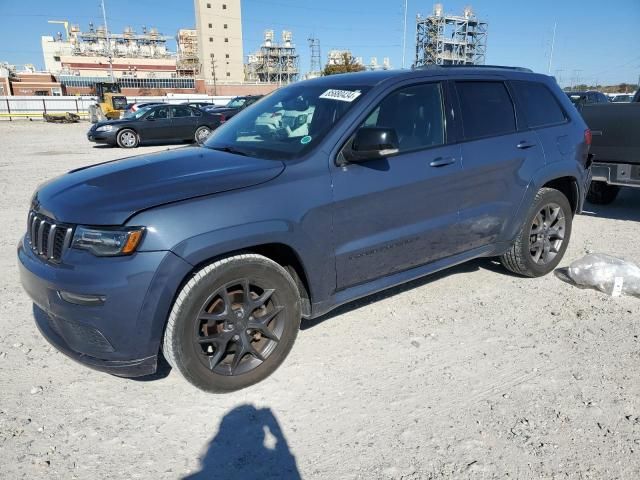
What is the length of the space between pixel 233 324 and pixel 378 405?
0.98 m

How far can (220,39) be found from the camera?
360ft

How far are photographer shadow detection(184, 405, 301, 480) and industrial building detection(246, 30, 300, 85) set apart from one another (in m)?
124

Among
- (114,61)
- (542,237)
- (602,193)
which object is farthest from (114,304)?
(114,61)

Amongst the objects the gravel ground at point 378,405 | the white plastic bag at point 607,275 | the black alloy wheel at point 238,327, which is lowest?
the gravel ground at point 378,405

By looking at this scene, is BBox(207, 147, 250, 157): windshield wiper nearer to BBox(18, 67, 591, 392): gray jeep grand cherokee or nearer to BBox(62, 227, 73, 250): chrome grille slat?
BBox(18, 67, 591, 392): gray jeep grand cherokee

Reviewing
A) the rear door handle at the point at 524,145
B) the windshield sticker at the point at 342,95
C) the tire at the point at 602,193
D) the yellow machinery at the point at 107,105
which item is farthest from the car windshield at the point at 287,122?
the yellow machinery at the point at 107,105

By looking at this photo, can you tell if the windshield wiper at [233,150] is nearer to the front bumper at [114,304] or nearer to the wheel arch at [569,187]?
the front bumper at [114,304]

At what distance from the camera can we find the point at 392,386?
9.87ft

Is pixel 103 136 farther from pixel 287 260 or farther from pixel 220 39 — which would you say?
pixel 220 39

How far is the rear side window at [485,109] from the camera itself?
3881 millimetres

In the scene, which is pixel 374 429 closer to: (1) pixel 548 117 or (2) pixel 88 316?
(2) pixel 88 316

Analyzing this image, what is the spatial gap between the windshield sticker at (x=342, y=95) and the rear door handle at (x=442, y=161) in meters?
0.74

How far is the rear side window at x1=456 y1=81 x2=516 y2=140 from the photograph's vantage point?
388 cm

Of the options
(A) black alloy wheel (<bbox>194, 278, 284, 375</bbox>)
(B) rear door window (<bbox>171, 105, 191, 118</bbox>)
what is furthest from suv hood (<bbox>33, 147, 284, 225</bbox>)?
(B) rear door window (<bbox>171, 105, 191, 118</bbox>)
